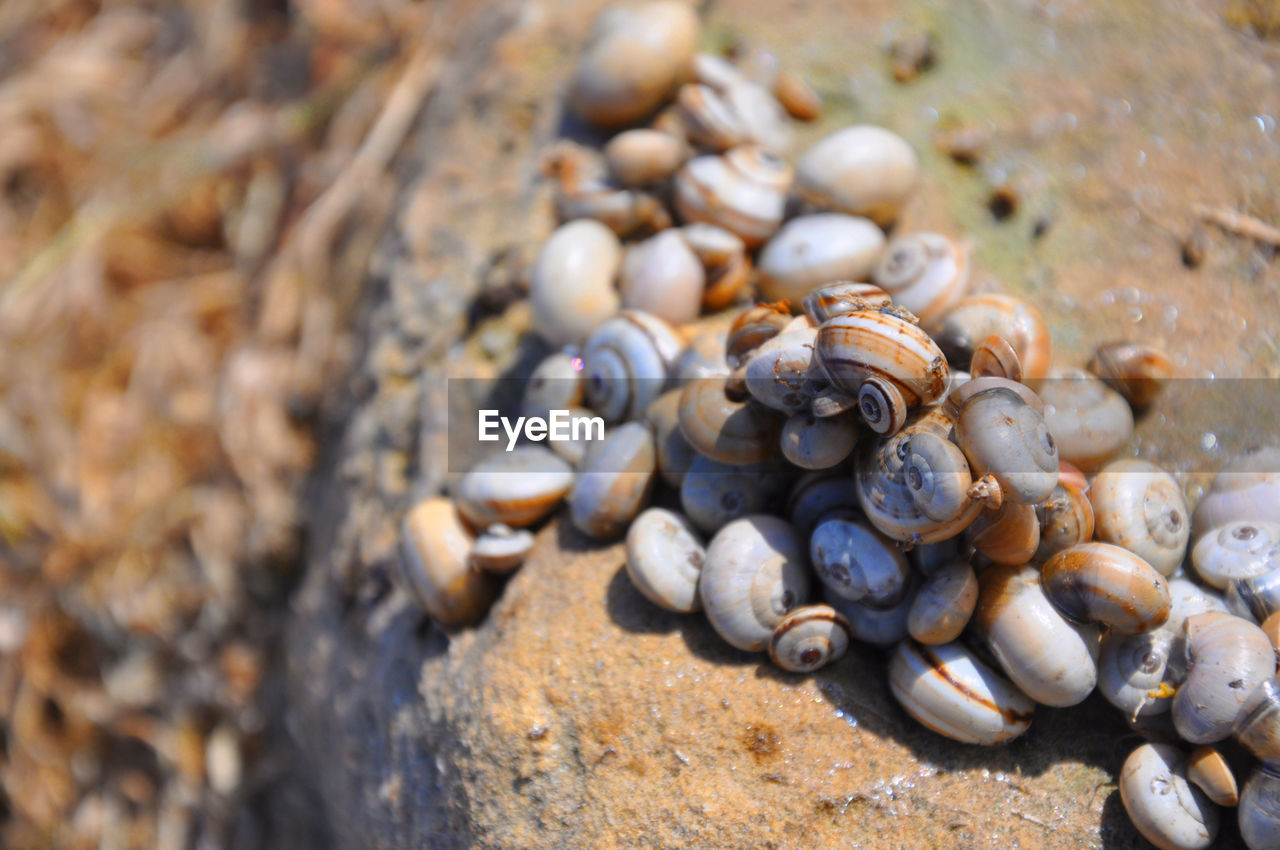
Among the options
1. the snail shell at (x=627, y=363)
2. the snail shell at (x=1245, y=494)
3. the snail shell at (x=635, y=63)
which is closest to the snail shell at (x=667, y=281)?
the snail shell at (x=627, y=363)

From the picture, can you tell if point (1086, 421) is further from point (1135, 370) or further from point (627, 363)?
point (627, 363)

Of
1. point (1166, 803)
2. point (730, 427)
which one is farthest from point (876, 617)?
point (1166, 803)

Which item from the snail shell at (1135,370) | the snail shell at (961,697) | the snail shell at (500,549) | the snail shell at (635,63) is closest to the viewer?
the snail shell at (961,697)

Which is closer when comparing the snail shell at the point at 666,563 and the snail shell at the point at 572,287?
the snail shell at the point at 666,563

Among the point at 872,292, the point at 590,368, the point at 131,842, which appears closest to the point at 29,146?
the point at 131,842

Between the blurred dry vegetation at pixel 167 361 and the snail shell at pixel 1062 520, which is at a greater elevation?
the snail shell at pixel 1062 520

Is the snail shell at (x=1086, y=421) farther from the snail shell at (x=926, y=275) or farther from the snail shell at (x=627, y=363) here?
the snail shell at (x=627, y=363)
